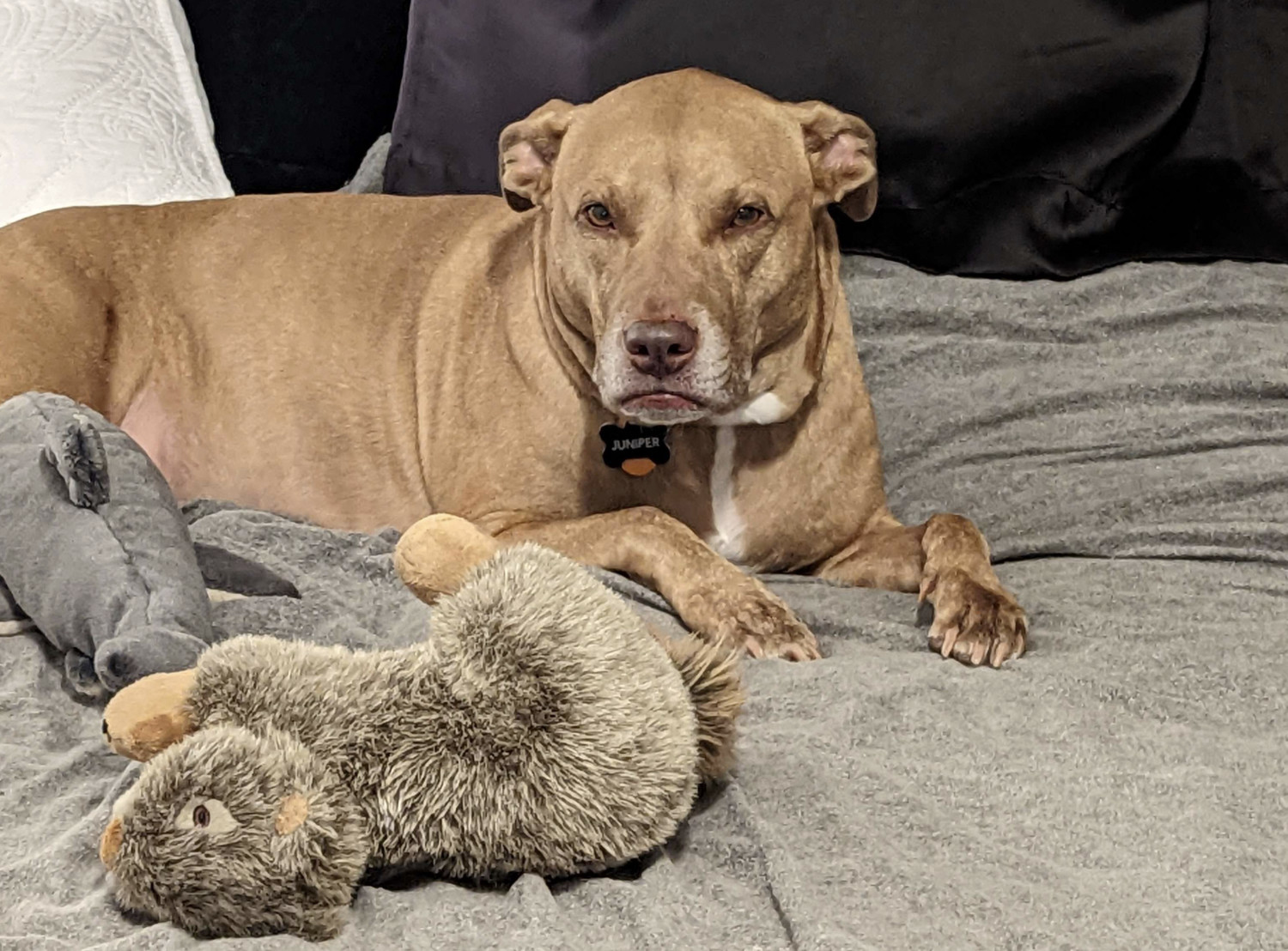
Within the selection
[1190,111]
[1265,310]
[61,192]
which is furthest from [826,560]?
[61,192]

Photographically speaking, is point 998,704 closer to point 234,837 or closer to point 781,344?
point 781,344

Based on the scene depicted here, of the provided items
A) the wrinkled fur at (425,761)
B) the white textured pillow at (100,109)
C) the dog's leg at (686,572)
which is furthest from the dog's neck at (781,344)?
the white textured pillow at (100,109)

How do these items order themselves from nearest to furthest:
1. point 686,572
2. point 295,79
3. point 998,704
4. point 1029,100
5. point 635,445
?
point 998,704 → point 686,572 → point 635,445 → point 1029,100 → point 295,79

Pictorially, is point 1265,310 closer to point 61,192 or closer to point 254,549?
point 254,549

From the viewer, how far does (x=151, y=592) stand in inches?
63.1

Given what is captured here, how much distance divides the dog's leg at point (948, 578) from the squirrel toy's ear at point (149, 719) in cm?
102

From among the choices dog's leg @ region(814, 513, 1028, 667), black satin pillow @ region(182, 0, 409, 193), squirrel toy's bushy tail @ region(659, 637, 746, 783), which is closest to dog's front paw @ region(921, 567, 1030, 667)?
dog's leg @ region(814, 513, 1028, 667)

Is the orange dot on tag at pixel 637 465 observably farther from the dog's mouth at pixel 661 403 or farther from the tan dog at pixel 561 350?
the dog's mouth at pixel 661 403

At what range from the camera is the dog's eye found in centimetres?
203

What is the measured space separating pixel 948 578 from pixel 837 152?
2.38 feet

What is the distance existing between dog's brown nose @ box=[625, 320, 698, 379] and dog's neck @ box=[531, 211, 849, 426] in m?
0.26

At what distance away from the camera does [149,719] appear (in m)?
1.20

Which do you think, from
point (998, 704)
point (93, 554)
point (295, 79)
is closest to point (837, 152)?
point (998, 704)

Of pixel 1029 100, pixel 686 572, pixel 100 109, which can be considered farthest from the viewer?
pixel 100 109
